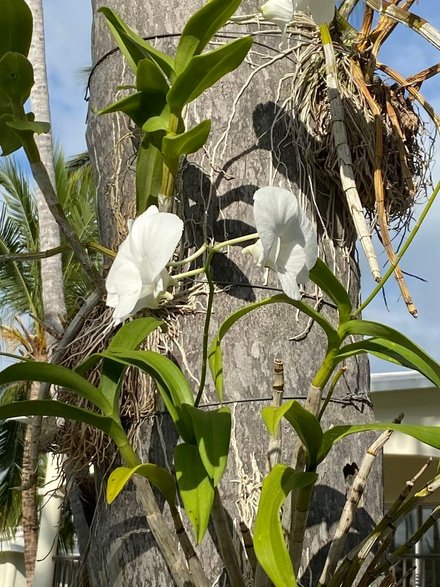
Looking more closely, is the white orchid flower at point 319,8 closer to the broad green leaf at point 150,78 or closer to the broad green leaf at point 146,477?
the broad green leaf at point 150,78

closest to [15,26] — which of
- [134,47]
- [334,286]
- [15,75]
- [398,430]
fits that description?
[15,75]

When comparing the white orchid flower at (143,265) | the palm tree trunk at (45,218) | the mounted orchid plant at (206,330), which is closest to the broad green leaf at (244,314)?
the mounted orchid plant at (206,330)

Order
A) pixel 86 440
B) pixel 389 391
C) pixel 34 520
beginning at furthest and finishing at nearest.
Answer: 1. pixel 34 520
2. pixel 389 391
3. pixel 86 440

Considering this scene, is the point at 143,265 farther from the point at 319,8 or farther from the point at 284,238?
the point at 319,8

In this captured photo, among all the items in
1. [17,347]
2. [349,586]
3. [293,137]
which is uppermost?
[17,347]

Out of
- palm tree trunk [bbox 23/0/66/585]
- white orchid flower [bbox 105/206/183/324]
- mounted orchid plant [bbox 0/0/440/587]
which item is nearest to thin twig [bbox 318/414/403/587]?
mounted orchid plant [bbox 0/0/440/587]

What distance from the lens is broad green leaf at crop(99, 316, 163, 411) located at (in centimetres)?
90

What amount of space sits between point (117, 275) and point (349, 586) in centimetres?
40

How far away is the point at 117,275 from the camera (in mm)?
787

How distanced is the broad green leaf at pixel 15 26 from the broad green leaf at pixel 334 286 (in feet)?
1.37

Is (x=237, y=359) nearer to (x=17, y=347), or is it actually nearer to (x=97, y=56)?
(x=97, y=56)

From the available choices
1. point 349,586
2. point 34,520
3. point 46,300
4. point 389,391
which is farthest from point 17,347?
point 349,586

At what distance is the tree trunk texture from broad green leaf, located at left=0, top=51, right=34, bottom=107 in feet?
0.84

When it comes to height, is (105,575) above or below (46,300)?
below
